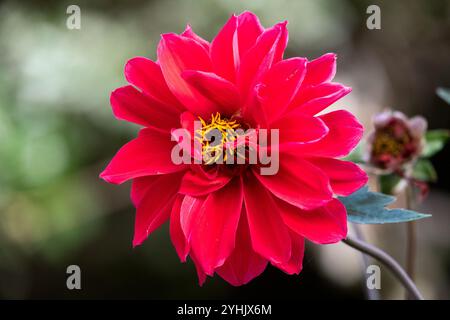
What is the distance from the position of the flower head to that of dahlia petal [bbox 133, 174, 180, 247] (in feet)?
0.86

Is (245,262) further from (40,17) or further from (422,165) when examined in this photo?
(40,17)

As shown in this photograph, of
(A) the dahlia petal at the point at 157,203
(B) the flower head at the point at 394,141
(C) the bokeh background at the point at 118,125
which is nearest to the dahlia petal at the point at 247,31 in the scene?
(A) the dahlia petal at the point at 157,203

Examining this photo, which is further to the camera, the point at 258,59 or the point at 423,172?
the point at 423,172

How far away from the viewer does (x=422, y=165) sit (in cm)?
63

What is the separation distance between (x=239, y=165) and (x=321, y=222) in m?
0.08

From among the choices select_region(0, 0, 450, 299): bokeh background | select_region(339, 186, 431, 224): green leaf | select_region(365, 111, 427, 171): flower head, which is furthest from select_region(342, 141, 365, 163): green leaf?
select_region(0, 0, 450, 299): bokeh background

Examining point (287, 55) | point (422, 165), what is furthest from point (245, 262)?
point (287, 55)

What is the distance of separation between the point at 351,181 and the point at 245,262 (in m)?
0.09

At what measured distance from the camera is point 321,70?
0.42 meters

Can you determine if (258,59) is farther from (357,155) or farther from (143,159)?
(357,155)

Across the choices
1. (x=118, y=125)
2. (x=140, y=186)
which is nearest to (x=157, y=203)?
(x=140, y=186)

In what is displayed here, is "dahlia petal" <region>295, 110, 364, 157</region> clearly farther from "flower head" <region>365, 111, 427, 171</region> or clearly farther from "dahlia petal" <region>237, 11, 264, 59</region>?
"flower head" <region>365, 111, 427, 171</region>

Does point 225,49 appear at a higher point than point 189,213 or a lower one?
higher

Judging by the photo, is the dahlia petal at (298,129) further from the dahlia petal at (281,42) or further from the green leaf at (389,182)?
the green leaf at (389,182)
